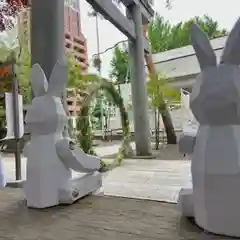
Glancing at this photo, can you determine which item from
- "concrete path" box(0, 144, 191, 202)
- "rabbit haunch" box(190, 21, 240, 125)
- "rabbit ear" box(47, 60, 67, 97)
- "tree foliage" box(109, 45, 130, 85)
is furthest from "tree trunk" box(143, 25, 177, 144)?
"rabbit haunch" box(190, 21, 240, 125)

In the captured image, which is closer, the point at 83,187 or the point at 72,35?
the point at 83,187

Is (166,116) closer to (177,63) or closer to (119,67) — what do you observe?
(177,63)

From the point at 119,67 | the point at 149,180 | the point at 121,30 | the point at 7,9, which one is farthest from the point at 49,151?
the point at 119,67

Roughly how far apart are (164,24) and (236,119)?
10604mm

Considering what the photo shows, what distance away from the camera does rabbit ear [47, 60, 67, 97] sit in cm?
179

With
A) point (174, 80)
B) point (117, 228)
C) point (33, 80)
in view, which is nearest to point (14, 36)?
point (174, 80)

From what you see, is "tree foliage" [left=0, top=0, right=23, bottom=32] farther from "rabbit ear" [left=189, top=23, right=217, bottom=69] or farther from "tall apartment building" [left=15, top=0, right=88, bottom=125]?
"rabbit ear" [left=189, top=23, right=217, bottom=69]

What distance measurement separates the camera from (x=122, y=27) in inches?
195

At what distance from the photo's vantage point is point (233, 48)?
4.01 feet

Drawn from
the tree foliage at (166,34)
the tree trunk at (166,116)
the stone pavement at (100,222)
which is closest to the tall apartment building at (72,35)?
the tree trunk at (166,116)

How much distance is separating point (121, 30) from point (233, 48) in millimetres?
4076

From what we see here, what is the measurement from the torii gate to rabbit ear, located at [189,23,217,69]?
150 centimetres

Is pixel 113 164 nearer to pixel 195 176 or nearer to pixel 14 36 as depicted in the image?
pixel 195 176

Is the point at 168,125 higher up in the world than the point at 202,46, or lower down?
lower down
